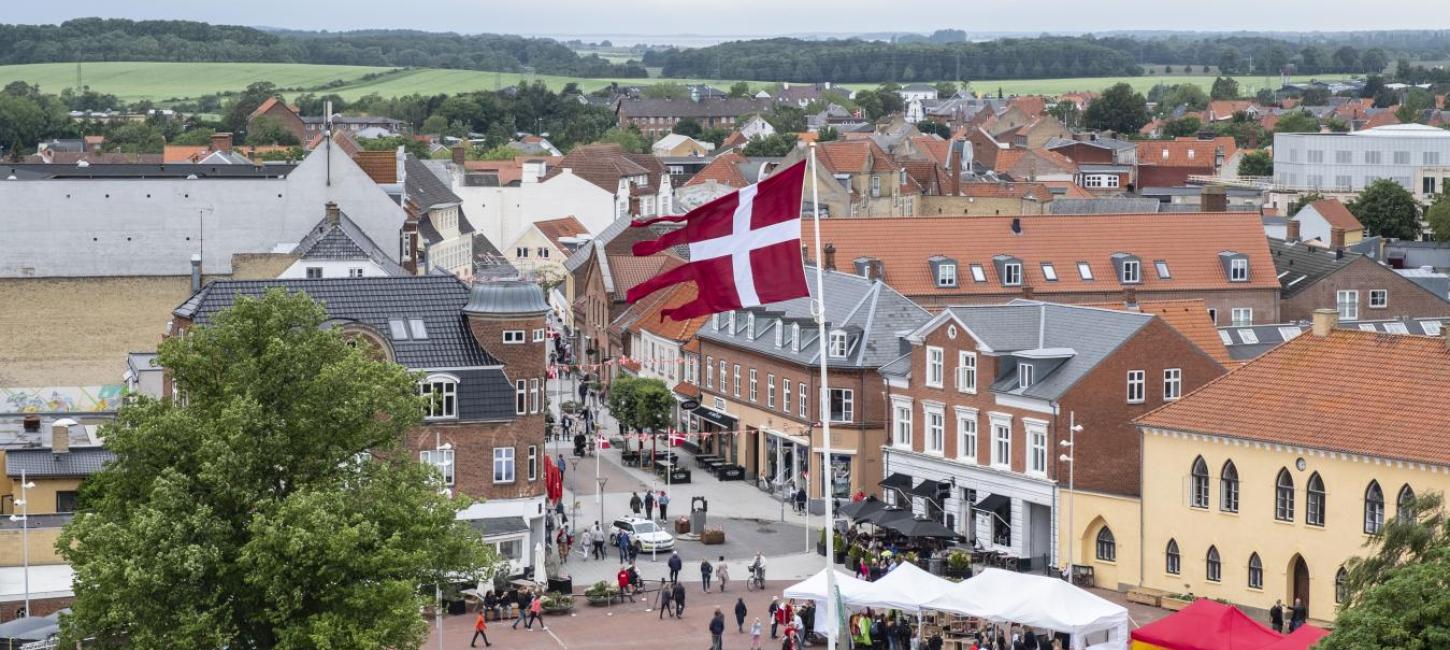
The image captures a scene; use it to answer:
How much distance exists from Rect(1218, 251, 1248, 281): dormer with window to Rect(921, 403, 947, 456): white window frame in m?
27.8

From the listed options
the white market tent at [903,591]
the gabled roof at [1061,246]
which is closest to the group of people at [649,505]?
the white market tent at [903,591]

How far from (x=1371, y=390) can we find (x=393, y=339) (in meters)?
23.8

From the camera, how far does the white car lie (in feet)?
217

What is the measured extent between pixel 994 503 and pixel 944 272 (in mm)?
25095

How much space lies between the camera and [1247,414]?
57.8 metres

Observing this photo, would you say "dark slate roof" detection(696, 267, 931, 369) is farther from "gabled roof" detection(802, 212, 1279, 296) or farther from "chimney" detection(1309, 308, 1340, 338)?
"chimney" detection(1309, 308, 1340, 338)

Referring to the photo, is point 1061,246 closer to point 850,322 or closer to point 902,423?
point 850,322

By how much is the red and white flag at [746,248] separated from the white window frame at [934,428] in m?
34.1

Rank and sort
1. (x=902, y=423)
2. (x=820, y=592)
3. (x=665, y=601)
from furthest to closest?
(x=902, y=423), (x=665, y=601), (x=820, y=592)

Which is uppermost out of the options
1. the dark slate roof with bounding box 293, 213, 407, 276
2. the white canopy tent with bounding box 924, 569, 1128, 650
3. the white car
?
the dark slate roof with bounding box 293, 213, 407, 276

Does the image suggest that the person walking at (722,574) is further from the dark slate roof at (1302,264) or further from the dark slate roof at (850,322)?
the dark slate roof at (1302,264)

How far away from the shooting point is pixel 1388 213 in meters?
146

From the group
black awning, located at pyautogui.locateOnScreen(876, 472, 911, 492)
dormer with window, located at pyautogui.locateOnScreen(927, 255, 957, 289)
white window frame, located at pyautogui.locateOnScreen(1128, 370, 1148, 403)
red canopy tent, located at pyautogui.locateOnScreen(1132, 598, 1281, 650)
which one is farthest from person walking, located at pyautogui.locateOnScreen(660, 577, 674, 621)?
dormer with window, located at pyautogui.locateOnScreen(927, 255, 957, 289)

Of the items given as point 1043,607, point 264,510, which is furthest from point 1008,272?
point 264,510
